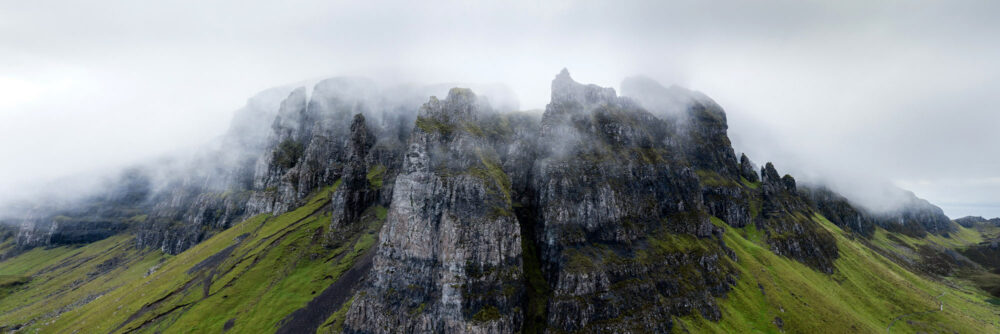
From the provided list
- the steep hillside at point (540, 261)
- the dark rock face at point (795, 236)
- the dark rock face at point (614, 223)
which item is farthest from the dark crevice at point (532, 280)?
the dark rock face at point (795, 236)

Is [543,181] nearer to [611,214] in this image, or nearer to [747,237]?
[611,214]

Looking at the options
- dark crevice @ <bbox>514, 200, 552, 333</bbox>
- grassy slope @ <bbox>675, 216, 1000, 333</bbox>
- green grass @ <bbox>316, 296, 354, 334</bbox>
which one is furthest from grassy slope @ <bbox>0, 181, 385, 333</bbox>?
grassy slope @ <bbox>675, 216, 1000, 333</bbox>

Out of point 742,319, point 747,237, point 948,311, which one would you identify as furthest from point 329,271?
point 948,311

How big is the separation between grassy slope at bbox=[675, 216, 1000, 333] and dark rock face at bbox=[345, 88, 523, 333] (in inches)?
2280

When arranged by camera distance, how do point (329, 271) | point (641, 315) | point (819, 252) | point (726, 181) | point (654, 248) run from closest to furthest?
point (641, 315) → point (654, 248) → point (329, 271) → point (819, 252) → point (726, 181)

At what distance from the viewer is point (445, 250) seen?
360 ft

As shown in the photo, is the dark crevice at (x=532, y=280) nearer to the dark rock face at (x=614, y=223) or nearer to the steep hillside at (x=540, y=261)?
the steep hillside at (x=540, y=261)

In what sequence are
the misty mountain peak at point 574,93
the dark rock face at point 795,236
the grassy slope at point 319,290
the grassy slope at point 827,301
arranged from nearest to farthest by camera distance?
the grassy slope at point 827,301
the grassy slope at point 319,290
the misty mountain peak at point 574,93
the dark rock face at point 795,236

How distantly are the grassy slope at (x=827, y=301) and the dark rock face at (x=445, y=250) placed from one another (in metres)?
57.9

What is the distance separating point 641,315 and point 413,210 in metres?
79.2

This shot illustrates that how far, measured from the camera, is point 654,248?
127250 millimetres

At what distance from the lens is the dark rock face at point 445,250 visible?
10475 centimetres

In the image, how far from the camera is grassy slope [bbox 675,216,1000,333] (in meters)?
115

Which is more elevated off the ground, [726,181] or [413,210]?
[726,181]
